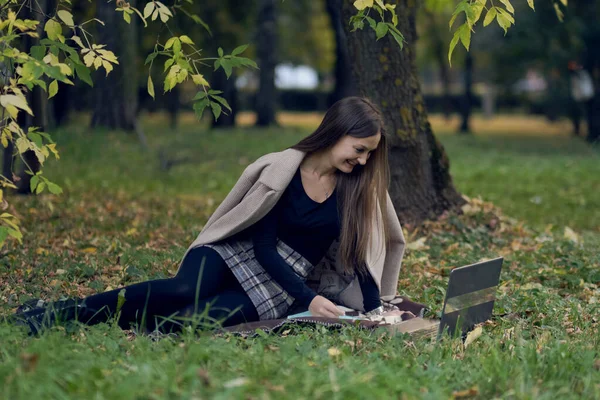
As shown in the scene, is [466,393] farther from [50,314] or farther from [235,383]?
[50,314]

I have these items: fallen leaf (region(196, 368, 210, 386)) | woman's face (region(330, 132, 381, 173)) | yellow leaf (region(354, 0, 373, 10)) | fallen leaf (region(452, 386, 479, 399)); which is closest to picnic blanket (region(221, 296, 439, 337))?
woman's face (region(330, 132, 381, 173))

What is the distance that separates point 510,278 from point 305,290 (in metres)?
2.24

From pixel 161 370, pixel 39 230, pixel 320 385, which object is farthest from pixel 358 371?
pixel 39 230

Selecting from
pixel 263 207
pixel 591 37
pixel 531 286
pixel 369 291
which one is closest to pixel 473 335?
pixel 369 291

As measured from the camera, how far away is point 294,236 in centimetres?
461

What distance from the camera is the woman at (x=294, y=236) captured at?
4336 millimetres

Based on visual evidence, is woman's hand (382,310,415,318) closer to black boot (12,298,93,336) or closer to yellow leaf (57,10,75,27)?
black boot (12,298,93,336)

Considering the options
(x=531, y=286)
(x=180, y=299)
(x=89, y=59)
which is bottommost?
(x=531, y=286)

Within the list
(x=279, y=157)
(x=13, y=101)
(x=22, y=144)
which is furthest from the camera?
(x=279, y=157)

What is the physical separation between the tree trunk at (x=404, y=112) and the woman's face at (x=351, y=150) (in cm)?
313

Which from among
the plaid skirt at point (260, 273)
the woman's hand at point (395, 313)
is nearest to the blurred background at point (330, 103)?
the plaid skirt at point (260, 273)

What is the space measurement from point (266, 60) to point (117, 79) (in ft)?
22.7

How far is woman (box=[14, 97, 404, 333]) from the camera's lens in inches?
171

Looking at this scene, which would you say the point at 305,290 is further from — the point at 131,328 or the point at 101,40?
the point at 101,40
